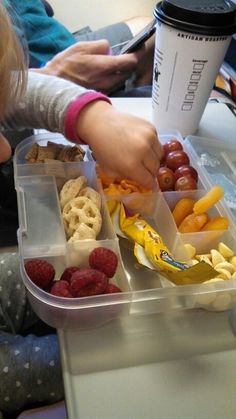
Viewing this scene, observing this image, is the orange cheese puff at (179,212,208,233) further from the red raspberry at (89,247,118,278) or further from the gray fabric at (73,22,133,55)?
the gray fabric at (73,22,133,55)

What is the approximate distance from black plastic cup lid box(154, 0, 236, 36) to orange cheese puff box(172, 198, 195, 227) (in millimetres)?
244

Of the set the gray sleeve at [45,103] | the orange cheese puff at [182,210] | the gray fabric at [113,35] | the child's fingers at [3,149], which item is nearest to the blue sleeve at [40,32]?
the gray fabric at [113,35]

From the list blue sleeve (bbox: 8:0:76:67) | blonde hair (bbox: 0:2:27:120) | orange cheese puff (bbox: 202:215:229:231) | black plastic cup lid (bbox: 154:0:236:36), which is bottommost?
blue sleeve (bbox: 8:0:76:67)

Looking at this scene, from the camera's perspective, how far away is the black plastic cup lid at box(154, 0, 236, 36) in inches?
22.4

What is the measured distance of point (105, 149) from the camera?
53 cm

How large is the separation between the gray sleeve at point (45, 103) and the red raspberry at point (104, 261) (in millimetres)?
237

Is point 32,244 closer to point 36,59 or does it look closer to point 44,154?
point 44,154

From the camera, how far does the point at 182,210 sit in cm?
51

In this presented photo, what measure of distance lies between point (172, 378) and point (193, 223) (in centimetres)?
18

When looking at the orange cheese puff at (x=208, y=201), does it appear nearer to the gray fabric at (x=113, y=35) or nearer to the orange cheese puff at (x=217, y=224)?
the orange cheese puff at (x=217, y=224)

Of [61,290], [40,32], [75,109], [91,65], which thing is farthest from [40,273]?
[40,32]

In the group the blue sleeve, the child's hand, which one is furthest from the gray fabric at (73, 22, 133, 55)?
the child's hand

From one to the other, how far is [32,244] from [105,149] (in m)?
0.16

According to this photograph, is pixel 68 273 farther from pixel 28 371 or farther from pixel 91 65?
pixel 91 65
